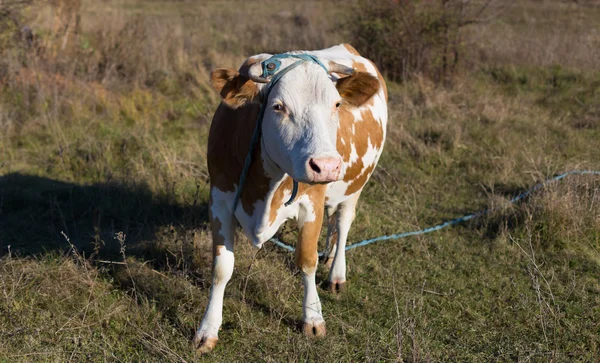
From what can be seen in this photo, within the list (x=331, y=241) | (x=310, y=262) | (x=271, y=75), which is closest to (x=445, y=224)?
(x=331, y=241)

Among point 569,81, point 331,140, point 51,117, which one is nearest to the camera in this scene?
point 331,140

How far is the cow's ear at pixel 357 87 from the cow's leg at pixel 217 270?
3.33 feet

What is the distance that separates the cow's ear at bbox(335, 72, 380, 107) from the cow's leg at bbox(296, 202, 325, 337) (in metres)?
0.74

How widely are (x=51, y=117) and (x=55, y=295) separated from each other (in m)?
4.18

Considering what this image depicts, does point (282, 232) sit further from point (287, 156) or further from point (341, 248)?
point (287, 156)

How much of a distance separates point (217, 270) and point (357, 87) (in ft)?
4.67

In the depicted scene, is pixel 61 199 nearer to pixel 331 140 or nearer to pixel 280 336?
pixel 280 336

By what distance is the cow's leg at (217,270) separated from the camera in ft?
11.4

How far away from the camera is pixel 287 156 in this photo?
109 inches

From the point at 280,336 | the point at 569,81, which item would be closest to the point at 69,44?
the point at 280,336

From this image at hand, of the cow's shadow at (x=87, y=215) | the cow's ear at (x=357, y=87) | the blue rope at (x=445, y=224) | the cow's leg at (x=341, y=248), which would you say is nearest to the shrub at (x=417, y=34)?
the blue rope at (x=445, y=224)

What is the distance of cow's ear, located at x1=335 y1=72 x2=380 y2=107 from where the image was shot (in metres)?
3.09

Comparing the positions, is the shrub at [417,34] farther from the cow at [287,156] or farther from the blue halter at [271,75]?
the blue halter at [271,75]

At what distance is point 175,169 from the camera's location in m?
6.12
